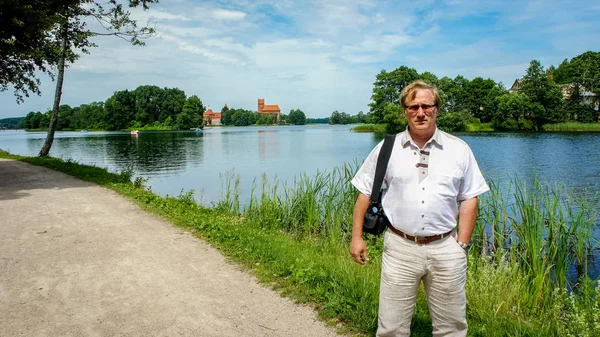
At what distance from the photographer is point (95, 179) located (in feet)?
41.8

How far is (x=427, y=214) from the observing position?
2436 millimetres

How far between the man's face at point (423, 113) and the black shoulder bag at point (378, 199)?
0.18m

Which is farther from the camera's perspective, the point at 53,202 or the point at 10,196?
the point at 10,196

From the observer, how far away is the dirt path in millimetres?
3668

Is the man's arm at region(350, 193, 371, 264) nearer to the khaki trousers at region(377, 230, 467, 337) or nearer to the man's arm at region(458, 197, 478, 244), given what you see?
the khaki trousers at region(377, 230, 467, 337)

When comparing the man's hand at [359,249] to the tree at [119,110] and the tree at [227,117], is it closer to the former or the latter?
the tree at [119,110]

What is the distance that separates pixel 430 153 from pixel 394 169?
0.24 metres

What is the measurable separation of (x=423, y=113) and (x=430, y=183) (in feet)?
1.42

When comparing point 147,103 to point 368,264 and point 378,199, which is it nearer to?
point 368,264

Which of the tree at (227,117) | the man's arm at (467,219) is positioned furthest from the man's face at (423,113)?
the tree at (227,117)

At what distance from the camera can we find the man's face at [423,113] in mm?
2494

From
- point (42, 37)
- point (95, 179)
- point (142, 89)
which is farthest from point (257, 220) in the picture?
point (142, 89)

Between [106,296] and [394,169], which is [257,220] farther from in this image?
[394,169]

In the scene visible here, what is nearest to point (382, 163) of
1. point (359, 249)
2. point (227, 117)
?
point (359, 249)
